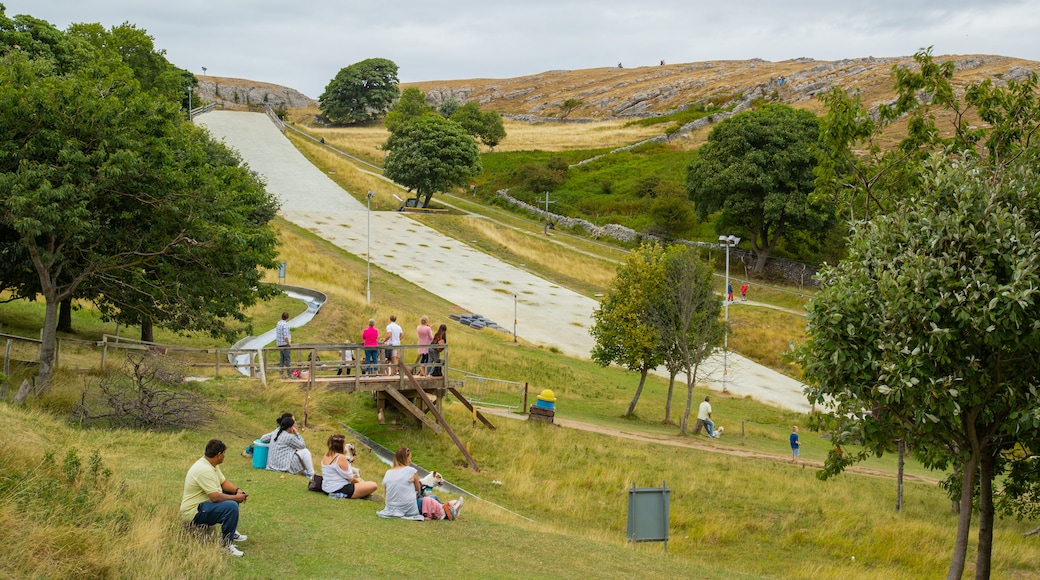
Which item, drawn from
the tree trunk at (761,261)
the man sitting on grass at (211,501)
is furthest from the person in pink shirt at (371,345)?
the tree trunk at (761,261)

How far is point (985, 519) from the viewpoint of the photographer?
13.0 meters

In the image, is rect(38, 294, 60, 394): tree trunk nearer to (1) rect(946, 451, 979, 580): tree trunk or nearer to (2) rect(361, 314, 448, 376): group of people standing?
(2) rect(361, 314, 448, 376): group of people standing

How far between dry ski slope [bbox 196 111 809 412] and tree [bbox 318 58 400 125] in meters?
64.7

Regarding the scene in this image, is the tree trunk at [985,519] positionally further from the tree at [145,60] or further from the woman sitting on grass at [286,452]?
the tree at [145,60]

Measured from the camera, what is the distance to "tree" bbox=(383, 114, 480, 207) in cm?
8331

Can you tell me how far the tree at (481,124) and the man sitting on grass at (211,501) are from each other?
116 m

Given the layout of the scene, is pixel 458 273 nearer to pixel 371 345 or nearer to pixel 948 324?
pixel 371 345

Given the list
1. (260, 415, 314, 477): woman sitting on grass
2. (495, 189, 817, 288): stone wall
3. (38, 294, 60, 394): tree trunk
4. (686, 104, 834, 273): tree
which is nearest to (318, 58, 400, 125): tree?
(495, 189, 817, 288): stone wall

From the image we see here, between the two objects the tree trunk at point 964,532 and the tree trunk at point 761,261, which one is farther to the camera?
the tree trunk at point 761,261

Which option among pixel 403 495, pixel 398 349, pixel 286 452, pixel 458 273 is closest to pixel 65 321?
pixel 398 349

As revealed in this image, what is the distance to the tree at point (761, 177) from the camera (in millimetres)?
64688

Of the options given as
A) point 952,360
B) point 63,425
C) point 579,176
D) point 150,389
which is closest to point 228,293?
point 150,389

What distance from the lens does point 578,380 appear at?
37969 mm

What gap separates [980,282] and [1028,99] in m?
5.09
